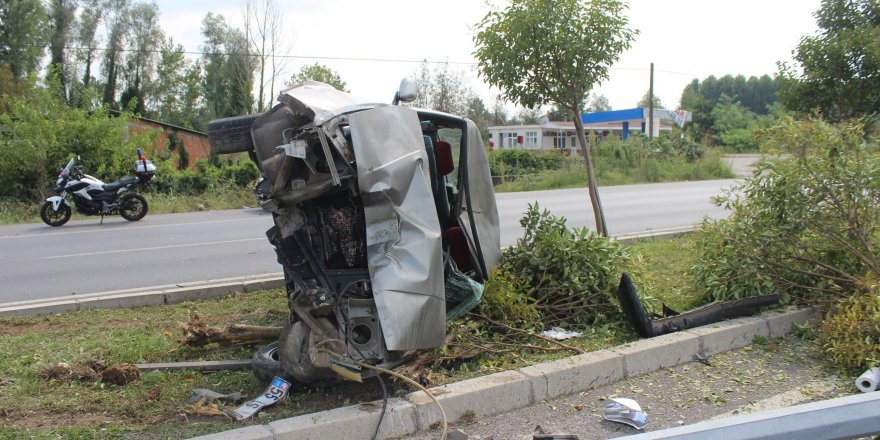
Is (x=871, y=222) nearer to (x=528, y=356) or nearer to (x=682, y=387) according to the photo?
(x=682, y=387)

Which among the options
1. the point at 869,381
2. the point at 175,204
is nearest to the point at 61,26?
the point at 175,204

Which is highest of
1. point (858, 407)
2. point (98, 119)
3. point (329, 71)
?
point (329, 71)

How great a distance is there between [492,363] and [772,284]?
2.80m

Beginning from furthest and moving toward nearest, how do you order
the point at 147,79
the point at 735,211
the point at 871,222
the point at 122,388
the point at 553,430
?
1. the point at 147,79
2. the point at 735,211
3. the point at 871,222
4. the point at 122,388
5. the point at 553,430

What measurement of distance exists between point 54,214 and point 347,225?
12.8 m

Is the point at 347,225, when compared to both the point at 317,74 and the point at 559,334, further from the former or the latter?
the point at 317,74

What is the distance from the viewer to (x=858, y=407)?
3311 millimetres

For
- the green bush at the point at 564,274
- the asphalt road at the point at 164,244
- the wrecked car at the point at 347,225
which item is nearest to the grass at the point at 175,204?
the asphalt road at the point at 164,244

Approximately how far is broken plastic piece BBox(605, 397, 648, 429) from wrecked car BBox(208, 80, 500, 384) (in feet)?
3.67

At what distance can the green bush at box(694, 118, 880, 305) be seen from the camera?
18.6 ft

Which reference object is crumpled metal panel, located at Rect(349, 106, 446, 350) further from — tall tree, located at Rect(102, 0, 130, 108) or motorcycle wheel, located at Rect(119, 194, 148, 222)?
tall tree, located at Rect(102, 0, 130, 108)

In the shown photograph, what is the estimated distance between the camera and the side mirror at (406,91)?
476 cm

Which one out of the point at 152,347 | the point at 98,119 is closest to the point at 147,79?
the point at 98,119

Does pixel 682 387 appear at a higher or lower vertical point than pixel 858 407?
lower
